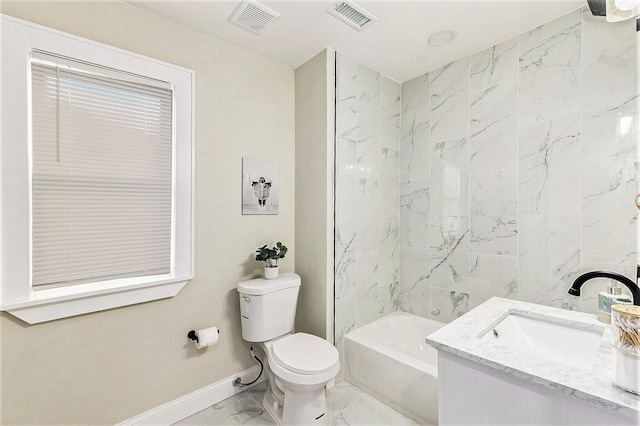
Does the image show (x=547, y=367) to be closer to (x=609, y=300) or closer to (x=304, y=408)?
(x=609, y=300)

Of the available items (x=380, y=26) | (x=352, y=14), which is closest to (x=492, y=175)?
(x=380, y=26)

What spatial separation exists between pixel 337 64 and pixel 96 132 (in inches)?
62.2

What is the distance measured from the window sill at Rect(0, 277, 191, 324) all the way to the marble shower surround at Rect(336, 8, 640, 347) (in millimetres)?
1141

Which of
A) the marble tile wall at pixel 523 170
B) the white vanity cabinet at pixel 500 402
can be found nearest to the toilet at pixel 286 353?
the white vanity cabinet at pixel 500 402

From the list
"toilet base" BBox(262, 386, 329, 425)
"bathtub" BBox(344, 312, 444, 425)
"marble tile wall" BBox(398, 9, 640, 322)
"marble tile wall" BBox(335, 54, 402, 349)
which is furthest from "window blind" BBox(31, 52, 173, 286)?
"marble tile wall" BBox(398, 9, 640, 322)

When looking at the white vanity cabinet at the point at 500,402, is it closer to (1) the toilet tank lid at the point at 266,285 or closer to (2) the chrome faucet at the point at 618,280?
(2) the chrome faucet at the point at 618,280

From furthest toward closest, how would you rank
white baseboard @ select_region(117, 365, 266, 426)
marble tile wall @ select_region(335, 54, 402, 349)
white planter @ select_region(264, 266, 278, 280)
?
marble tile wall @ select_region(335, 54, 402, 349)
white planter @ select_region(264, 266, 278, 280)
white baseboard @ select_region(117, 365, 266, 426)

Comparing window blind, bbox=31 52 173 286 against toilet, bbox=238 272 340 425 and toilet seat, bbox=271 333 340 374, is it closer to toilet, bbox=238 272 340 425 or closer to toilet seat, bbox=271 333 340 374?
toilet, bbox=238 272 340 425

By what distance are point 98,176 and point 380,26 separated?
187cm

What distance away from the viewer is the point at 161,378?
5.77 ft

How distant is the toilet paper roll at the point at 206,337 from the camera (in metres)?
1.82

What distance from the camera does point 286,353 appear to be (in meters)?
1.75

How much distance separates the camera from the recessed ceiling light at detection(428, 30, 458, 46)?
194 cm

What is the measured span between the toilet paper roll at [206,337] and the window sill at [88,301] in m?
0.30
